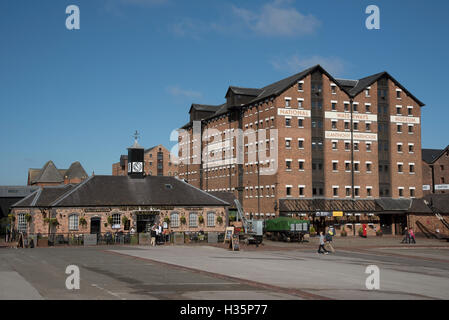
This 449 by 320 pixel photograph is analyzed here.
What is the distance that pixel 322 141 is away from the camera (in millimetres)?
62094

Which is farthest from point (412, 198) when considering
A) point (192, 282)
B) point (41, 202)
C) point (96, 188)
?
point (192, 282)

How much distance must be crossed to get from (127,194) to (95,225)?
447cm

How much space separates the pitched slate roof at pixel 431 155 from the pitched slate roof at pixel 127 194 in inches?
1950

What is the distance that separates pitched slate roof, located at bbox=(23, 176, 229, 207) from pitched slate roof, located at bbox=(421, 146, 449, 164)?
49.5 meters

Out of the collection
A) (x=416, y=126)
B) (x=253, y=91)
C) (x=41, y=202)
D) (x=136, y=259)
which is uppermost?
(x=253, y=91)

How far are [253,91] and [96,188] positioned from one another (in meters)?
27.5

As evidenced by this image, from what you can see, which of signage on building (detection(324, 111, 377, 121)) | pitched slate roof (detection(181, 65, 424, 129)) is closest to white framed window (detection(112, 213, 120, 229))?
pitched slate roof (detection(181, 65, 424, 129))

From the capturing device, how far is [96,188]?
50250mm

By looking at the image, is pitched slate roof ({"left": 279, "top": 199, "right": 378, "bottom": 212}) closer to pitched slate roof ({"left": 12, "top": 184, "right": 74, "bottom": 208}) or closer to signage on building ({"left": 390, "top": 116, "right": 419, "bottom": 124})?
signage on building ({"left": 390, "top": 116, "right": 419, "bottom": 124})

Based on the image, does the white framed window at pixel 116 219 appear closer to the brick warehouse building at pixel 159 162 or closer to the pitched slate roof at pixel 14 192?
the pitched slate roof at pixel 14 192

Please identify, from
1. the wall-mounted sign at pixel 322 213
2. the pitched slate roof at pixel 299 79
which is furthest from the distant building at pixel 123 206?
the pitched slate roof at pixel 299 79

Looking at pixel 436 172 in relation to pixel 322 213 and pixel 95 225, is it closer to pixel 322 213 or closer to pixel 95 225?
pixel 322 213
